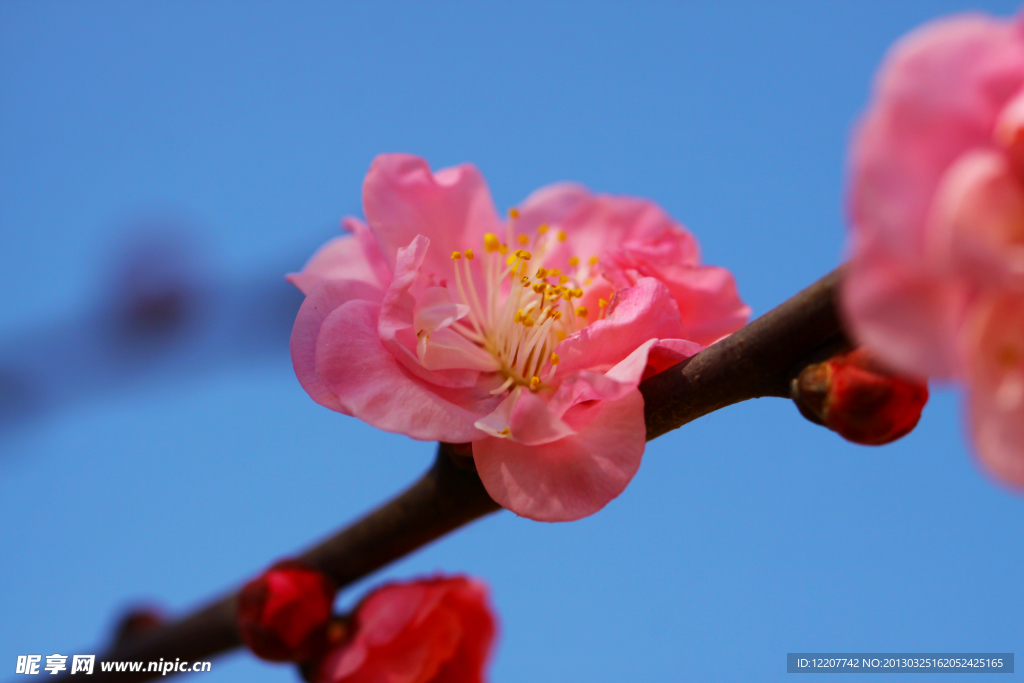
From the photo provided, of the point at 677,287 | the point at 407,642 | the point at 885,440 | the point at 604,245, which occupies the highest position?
the point at 604,245

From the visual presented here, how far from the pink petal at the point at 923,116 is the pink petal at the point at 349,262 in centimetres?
60

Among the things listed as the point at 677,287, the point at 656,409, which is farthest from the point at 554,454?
the point at 677,287

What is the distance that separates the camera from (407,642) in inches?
39.0

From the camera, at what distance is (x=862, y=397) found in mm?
662

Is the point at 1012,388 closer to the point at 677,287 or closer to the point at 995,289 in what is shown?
the point at 995,289

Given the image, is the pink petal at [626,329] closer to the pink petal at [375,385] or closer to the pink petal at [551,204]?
the pink petal at [375,385]

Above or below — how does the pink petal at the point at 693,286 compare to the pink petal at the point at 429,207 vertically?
below

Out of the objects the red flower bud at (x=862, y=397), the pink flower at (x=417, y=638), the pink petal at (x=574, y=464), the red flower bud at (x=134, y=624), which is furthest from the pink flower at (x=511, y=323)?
the red flower bud at (x=134, y=624)

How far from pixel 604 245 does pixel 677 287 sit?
0.21 metres

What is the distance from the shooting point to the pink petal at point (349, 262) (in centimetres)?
94

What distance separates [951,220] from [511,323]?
586 millimetres

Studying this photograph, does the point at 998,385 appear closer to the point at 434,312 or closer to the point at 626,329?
the point at 626,329

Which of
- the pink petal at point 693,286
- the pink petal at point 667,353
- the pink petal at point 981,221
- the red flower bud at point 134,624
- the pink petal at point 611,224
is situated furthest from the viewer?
the red flower bud at point 134,624

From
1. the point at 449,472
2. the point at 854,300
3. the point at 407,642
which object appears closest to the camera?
the point at 854,300
